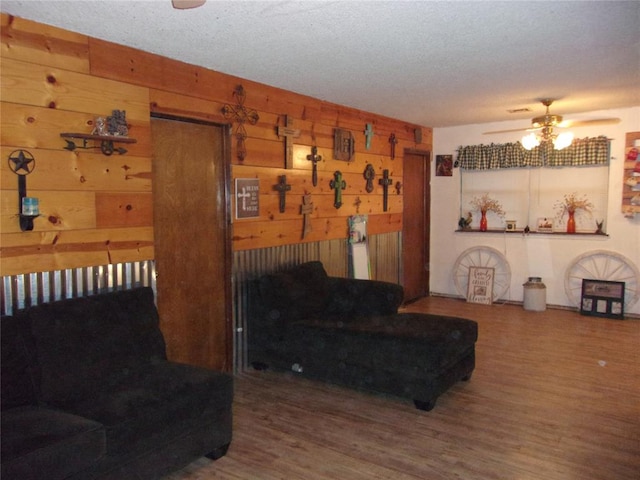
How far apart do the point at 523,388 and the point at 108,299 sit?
2.95 metres

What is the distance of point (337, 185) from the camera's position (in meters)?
5.12

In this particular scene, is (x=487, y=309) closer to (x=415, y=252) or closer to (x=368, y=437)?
(x=415, y=252)

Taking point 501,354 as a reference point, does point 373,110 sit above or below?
above

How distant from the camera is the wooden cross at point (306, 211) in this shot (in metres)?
4.68

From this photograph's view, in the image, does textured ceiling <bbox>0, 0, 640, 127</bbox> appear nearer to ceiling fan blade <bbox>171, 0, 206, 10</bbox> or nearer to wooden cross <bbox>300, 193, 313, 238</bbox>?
ceiling fan blade <bbox>171, 0, 206, 10</bbox>

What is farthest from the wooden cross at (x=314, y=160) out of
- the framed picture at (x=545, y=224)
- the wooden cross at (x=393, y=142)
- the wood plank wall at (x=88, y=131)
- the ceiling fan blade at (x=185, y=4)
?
the framed picture at (x=545, y=224)

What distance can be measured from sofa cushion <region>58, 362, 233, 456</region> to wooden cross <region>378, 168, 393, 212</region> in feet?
11.9

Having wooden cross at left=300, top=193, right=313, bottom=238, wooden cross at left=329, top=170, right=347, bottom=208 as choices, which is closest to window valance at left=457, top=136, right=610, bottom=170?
wooden cross at left=329, top=170, right=347, bottom=208

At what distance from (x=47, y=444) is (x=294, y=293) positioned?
224 centimetres

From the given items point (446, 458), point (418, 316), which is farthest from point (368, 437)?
point (418, 316)

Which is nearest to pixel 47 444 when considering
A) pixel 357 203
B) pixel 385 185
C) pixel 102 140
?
pixel 102 140

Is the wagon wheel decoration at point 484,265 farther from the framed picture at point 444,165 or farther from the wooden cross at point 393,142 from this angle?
the wooden cross at point 393,142

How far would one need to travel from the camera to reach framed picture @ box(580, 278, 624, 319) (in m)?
5.80

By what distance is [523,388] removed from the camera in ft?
12.4
